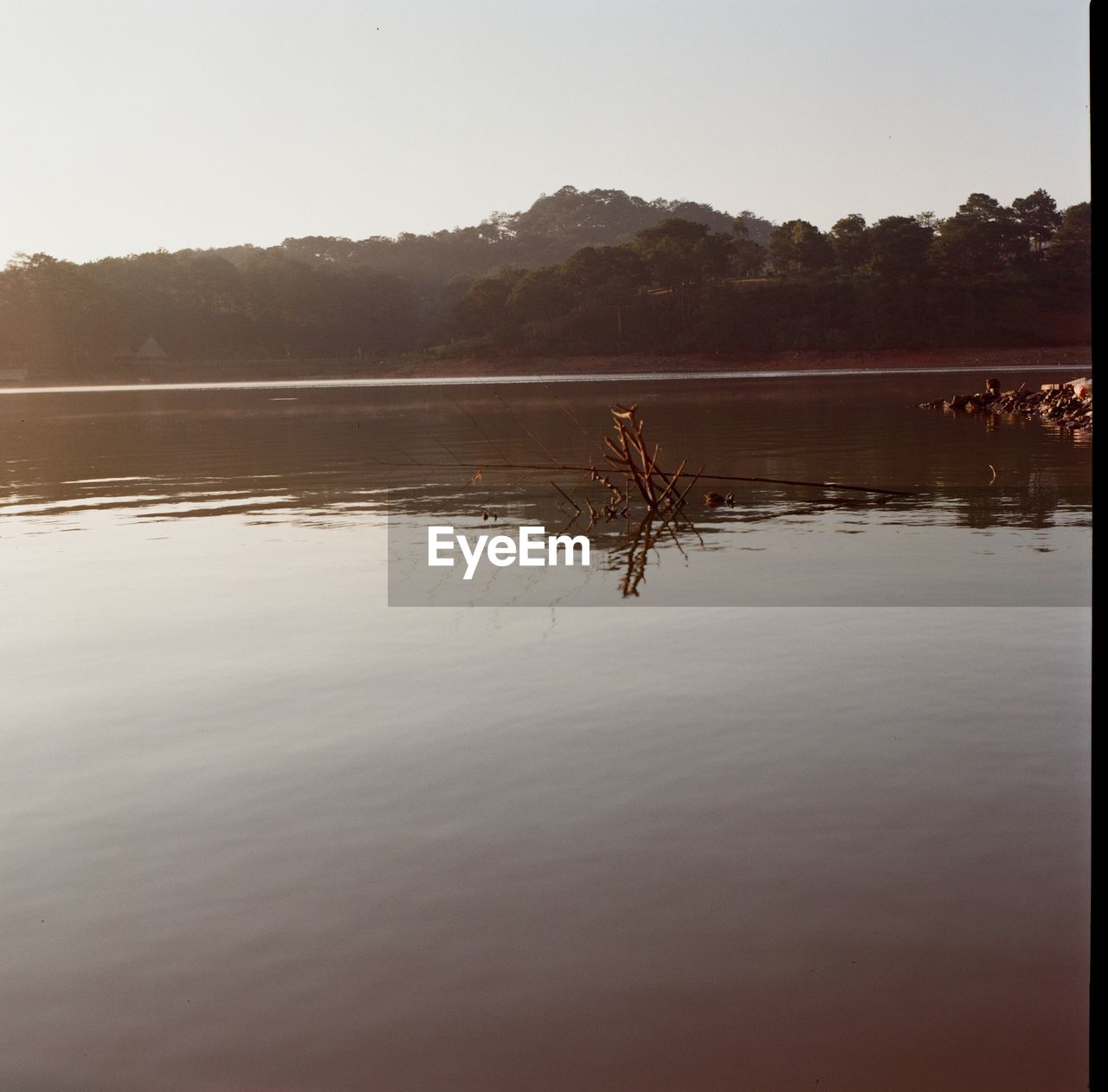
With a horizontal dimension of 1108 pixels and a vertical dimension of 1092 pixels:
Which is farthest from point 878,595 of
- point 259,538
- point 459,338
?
point 459,338

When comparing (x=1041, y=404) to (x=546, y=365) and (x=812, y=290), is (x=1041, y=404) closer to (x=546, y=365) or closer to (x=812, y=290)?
(x=812, y=290)

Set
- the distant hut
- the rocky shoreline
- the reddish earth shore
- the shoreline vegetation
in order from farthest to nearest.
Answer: the distant hut, the shoreline vegetation, the reddish earth shore, the rocky shoreline

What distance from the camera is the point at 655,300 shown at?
140m

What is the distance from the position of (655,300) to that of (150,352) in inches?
2181

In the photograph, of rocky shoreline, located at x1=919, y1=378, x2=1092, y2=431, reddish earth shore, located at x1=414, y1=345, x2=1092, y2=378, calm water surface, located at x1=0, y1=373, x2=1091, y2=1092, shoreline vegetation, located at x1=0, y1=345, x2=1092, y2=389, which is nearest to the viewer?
calm water surface, located at x1=0, y1=373, x2=1091, y2=1092

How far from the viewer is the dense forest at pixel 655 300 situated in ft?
436

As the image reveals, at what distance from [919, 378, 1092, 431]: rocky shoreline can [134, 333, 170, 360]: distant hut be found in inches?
4672

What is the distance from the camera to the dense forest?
133m

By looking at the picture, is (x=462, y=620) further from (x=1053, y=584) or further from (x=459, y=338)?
(x=459, y=338)

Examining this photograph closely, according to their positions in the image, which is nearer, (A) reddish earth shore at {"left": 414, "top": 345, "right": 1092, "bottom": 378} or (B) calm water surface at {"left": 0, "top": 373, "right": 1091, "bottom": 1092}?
(B) calm water surface at {"left": 0, "top": 373, "right": 1091, "bottom": 1092}

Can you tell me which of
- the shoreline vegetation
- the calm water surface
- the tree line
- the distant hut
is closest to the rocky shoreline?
the calm water surface

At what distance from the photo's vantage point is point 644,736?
25.5ft

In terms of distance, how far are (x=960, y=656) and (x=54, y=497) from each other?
59.1 feet

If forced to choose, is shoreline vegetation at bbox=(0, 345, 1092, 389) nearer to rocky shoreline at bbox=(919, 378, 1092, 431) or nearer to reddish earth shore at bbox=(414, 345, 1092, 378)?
reddish earth shore at bbox=(414, 345, 1092, 378)
